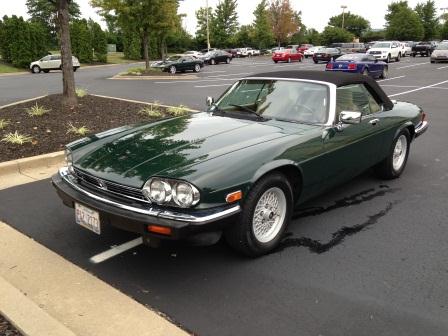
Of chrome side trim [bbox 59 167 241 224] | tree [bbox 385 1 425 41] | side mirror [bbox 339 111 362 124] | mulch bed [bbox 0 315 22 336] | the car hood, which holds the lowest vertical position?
mulch bed [bbox 0 315 22 336]

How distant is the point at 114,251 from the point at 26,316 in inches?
43.3

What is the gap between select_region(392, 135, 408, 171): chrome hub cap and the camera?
5.91 metres

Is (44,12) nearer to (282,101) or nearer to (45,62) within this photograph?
(45,62)

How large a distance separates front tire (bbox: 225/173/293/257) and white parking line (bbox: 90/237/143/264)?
0.97 m

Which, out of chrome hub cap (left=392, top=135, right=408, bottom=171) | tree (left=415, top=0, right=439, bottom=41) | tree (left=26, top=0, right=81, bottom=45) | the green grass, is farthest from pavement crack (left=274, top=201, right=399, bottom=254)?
tree (left=415, top=0, right=439, bottom=41)

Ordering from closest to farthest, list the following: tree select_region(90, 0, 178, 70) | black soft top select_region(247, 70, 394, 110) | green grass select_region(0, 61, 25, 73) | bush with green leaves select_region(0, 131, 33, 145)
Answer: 1. black soft top select_region(247, 70, 394, 110)
2. bush with green leaves select_region(0, 131, 33, 145)
3. tree select_region(90, 0, 178, 70)
4. green grass select_region(0, 61, 25, 73)

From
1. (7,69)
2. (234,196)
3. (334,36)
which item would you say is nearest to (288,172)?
(234,196)

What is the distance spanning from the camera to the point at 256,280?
3.45 metres

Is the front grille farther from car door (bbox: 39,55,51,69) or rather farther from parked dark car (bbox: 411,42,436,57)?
parked dark car (bbox: 411,42,436,57)

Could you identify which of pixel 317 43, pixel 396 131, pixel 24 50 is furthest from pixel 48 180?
pixel 317 43

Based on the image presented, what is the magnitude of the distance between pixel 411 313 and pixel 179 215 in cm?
170

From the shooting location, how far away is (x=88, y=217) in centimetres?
355

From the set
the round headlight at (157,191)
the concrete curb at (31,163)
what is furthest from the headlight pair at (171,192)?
the concrete curb at (31,163)

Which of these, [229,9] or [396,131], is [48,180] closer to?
[396,131]
